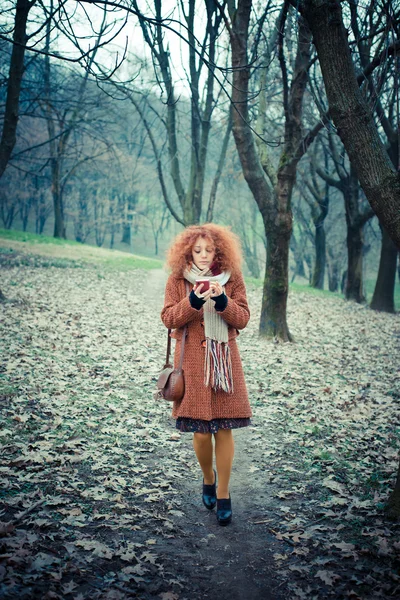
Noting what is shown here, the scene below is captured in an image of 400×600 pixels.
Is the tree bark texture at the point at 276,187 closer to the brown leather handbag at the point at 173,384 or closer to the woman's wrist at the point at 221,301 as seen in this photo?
the woman's wrist at the point at 221,301

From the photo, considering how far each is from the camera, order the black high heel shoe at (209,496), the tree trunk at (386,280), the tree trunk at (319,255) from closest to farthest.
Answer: the black high heel shoe at (209,496) < the tree trunk at (386,280) < the tree trunk at (319,255)

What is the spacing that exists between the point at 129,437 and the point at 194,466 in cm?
85

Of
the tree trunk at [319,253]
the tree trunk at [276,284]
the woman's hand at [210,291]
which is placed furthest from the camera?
the tree trunk at [319,253]

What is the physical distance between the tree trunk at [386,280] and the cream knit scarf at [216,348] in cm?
1355

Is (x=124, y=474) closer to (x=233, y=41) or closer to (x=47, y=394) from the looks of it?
(x=47, y=394)

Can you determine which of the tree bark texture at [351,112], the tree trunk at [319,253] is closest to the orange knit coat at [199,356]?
the tree bark texture at [351,112]

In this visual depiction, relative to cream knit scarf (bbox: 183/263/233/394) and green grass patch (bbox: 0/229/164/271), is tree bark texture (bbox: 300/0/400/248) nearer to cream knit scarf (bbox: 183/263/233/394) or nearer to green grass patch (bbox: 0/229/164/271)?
cream knit scarf (bbox: 183/263/233/394)

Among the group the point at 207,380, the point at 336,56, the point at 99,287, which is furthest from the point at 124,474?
the point at 99,287

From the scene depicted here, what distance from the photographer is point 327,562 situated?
9.95 ft

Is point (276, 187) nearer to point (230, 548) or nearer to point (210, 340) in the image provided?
point (210, 340)

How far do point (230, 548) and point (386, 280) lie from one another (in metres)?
14.1

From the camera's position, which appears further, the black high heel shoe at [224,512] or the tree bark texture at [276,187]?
the tree bark texture at [276,187]

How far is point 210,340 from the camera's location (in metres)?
3.41

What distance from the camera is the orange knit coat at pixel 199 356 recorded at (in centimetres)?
335
